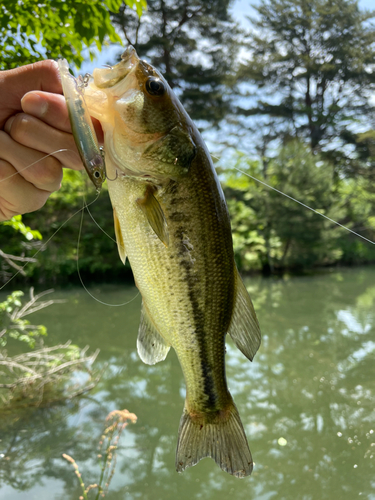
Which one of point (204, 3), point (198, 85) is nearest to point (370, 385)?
point (198, 85)

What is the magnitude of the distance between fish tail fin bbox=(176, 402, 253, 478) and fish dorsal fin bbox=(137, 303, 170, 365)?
29cm

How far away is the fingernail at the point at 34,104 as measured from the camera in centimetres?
113

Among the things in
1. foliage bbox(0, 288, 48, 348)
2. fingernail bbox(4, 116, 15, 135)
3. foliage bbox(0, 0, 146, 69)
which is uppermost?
foliage bbox(0, 0, 146, 69)

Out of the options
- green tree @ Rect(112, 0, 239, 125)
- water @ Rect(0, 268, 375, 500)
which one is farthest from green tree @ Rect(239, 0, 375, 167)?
water @ Rect(0, 268, 375, 500)

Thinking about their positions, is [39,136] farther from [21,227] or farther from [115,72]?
[21,227]

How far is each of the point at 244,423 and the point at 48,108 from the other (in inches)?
257

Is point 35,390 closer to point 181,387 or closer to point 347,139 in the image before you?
point 181,387

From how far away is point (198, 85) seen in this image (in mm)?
22484

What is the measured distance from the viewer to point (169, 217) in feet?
4.00

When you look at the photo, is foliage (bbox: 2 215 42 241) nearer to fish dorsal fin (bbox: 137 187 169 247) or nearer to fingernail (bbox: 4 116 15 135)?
fingernail (bbox: 4 116 15 135)

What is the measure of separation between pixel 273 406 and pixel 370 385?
236 centimetres

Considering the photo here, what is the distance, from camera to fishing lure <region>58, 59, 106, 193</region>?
41.6 inches

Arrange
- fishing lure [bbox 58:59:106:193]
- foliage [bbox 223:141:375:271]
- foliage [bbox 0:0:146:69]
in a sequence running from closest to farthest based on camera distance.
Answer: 1. fishing lure [bbox 58:59:106:193]
2. foliage [bbox 0:0:146:69]
3. foliage [bbox 223:141:375:271]

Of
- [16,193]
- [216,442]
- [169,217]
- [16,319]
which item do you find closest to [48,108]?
[16,193]
